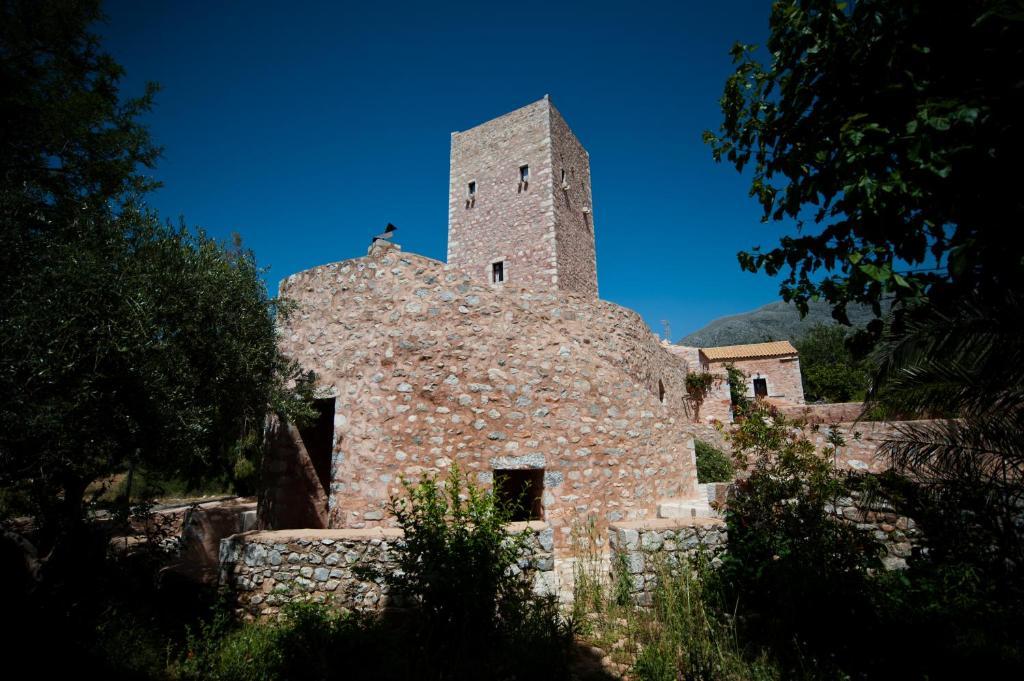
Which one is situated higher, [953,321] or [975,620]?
[953,321]

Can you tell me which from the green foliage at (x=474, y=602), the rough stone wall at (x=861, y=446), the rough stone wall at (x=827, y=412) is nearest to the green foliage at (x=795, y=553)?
the green foliage at (x=474, y=602)

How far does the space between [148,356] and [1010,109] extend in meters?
8.14

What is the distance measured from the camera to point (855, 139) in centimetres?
412

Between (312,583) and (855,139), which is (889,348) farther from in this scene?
(312,583)

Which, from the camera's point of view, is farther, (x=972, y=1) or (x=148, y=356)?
(x=148, y=356)

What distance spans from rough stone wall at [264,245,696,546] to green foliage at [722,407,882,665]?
236 centimetres

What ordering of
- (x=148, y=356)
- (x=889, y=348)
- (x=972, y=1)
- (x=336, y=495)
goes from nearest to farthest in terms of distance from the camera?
(x=972, y=1)
(x=889, y=348)
(x=148, y=356)
(x=336, y=495)

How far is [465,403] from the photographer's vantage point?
7.70m

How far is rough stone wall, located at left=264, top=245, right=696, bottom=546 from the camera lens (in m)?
7.46

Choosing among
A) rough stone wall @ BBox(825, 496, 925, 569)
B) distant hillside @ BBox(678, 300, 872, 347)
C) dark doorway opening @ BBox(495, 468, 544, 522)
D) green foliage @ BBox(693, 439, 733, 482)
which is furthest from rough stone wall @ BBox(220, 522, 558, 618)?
distant hillside @ BBox(678, 300, 872, 347)

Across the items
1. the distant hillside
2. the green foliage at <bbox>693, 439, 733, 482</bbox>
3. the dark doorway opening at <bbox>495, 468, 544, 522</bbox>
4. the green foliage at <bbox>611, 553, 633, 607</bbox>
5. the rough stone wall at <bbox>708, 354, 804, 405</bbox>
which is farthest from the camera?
the distant hillside

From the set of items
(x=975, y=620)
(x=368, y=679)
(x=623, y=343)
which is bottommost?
(x=368, y=679)

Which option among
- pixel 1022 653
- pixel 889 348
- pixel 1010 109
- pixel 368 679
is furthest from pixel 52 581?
pixel 1010 109

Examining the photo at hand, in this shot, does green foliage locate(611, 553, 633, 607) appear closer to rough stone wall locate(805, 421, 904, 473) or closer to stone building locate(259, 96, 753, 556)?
stone building locate(259, 96, 753, 556)
